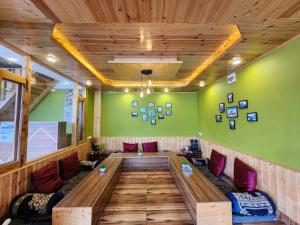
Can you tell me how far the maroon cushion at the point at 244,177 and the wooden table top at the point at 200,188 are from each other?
637 mm

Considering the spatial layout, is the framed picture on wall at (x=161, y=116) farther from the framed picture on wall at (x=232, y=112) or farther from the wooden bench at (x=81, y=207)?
the wooden bench at (x=81, y=207)

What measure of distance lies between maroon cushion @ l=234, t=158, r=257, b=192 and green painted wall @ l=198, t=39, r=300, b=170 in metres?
0.30

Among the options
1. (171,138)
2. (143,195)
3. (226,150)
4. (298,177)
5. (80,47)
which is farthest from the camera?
(171,138)

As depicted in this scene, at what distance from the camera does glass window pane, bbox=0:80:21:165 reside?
8.22ft

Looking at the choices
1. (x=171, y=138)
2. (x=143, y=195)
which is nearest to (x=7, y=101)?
(x=143, y=195)

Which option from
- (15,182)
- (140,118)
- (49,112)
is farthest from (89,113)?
(15,182)

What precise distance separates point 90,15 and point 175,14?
88cm

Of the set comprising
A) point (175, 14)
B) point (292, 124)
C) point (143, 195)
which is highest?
point (175, 14)

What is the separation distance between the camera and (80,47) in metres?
2.79

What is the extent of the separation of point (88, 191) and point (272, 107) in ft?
10.0

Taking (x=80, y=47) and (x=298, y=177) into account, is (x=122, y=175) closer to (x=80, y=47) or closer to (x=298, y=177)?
(x=80, y=47)

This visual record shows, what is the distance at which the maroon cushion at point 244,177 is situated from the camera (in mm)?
2771

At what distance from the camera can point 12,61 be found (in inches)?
109

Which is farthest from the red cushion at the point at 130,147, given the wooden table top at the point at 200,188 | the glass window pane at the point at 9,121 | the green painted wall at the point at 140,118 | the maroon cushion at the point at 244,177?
the glass window pane at the point at 9,121
